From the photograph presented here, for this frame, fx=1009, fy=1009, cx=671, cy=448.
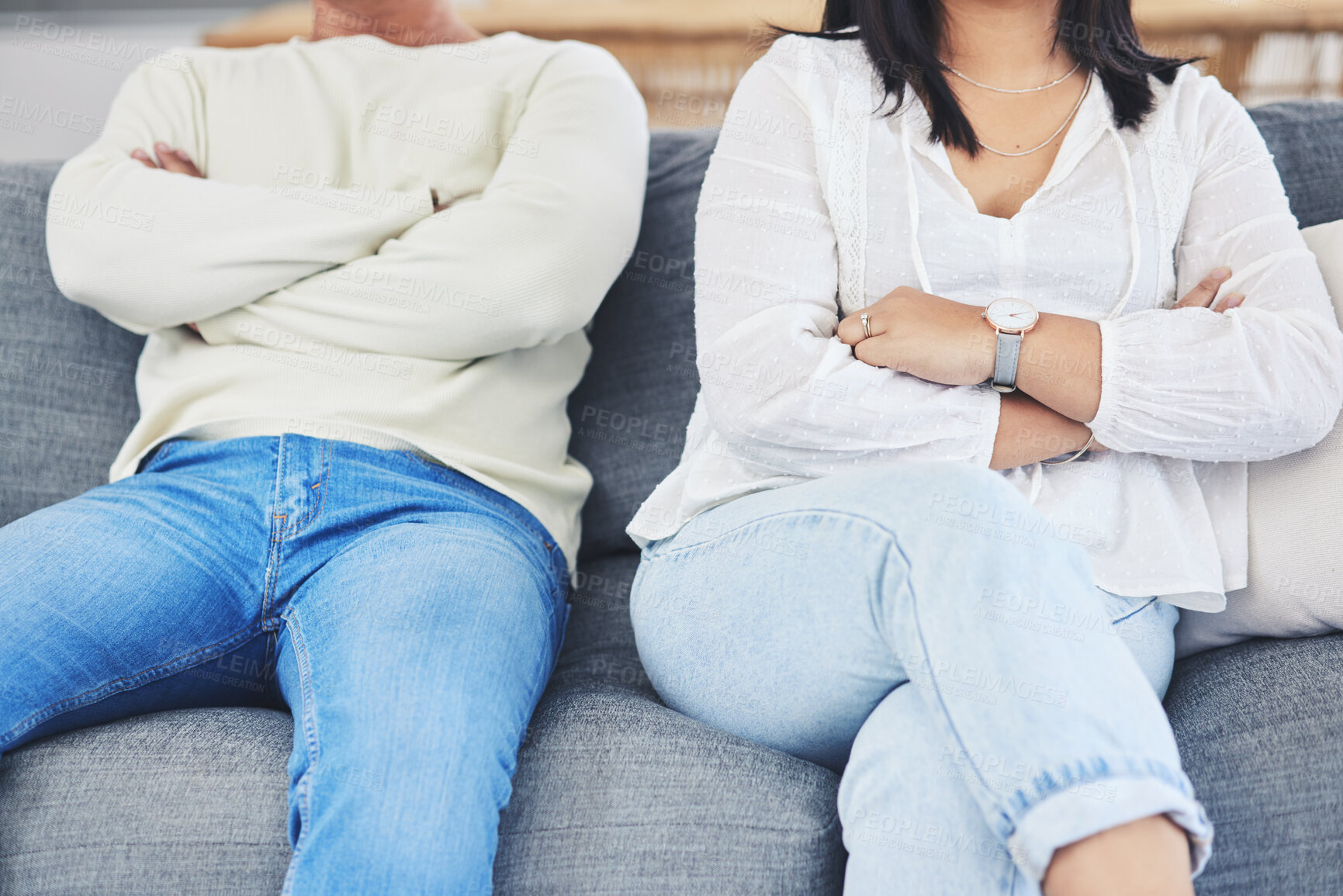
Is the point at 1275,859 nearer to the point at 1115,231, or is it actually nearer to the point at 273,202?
the point at 1115,231

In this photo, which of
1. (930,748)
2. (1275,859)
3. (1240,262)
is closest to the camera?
(930,748)

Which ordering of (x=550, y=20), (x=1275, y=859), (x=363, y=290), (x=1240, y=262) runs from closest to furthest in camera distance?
(x=1275, y=859) < (x=1240, y=262) < (x=363, y=290) < (x=550, y=20)

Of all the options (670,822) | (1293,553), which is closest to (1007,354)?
(1293,553)

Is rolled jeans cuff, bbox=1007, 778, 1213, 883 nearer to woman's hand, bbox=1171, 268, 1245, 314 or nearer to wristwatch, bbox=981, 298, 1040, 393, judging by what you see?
wristwatch, bbox=981, 298, 1040, 393

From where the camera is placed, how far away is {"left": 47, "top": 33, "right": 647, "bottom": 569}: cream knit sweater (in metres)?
1.17

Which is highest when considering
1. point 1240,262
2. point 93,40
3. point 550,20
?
point 1240,262

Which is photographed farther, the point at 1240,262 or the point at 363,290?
the point at 363,290

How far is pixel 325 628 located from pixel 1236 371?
0.88 metres

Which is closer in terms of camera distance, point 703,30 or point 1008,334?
point 1008,334

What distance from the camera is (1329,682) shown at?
36.8 inches

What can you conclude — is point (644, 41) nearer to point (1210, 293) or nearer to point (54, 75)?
point (54, 75)

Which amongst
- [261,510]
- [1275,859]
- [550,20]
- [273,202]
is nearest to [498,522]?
[261,510]

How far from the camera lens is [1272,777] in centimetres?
89

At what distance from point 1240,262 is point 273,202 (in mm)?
1084
